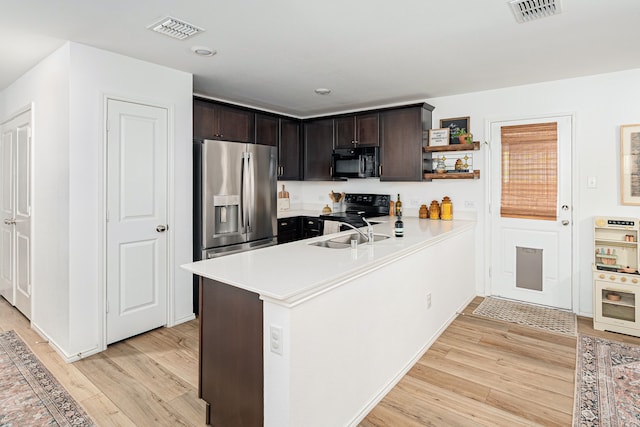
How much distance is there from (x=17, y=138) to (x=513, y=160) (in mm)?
5138

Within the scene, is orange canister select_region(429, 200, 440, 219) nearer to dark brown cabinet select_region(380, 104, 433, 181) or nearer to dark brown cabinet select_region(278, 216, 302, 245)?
dark brown cabinet select_region(380, 104, 433, 181)

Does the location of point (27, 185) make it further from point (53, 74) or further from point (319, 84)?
point (319, 84)

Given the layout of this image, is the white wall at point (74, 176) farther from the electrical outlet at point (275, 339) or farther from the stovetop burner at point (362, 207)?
the stovetop burner at point (362, 207)

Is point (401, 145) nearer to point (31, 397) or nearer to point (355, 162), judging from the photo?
point (355, 162)

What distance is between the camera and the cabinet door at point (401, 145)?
4.39 meters

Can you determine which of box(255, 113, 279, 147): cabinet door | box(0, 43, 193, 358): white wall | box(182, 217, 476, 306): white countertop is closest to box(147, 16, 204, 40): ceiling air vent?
box(0, 43, 193, 358): white wall

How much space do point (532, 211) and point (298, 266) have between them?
3133mm

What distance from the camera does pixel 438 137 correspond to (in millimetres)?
4336

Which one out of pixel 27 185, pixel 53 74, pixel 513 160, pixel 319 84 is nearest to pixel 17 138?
pixel 27 185

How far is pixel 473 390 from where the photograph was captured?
240cm

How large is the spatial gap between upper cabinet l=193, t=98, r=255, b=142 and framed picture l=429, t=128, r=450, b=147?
2.17 meters

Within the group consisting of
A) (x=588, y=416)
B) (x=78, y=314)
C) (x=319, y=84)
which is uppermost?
(x=319, y=84)

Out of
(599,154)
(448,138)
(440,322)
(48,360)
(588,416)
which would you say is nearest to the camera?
(588,416)

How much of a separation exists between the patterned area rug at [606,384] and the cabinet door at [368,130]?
2985mm
